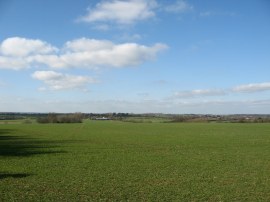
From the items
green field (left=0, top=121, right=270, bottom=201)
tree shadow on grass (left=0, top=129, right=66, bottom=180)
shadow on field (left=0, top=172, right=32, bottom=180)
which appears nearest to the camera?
green field (left=0, top=121, right=270, bottom=201)

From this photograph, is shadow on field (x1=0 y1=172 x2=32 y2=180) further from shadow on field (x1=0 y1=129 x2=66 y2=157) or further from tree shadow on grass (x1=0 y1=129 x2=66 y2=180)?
shadow on field (x1=0 y1=129 x2=66 y2=157)

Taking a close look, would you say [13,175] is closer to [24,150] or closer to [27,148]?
[24,150]

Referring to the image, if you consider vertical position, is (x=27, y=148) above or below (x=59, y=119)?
below

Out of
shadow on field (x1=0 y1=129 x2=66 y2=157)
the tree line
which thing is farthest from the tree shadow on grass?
the tree line

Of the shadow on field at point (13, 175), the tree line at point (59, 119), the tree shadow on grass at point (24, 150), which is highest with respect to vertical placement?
the tree line at point (59, 119)

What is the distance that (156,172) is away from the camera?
18.8 m

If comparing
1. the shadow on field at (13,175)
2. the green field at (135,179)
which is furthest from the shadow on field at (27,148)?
the shadow on field at (13,175)

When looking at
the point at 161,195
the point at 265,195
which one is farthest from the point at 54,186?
the point at 265,195

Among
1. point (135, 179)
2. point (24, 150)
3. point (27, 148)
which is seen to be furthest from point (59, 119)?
point (135, 179)

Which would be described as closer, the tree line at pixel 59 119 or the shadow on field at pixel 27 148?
the shadow on field at pixel 27 148

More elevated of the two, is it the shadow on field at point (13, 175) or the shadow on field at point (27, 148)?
the shadow on field at point (27, 148)

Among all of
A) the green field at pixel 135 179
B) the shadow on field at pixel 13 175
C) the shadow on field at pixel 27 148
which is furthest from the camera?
the shadow on field at pixel 27 148

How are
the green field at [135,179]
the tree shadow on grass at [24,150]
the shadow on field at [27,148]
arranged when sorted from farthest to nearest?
the shadow on field at [27,148], the tree shadow on grass at [24,150], the green field at [135,179]

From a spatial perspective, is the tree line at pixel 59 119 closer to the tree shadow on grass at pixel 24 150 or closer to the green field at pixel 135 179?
the tree shadow on grass at pixel 24 150
